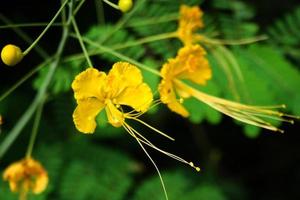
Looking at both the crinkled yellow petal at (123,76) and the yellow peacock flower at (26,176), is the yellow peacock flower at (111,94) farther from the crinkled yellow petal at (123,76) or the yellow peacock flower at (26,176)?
the yellow peacock flower at (26,176)

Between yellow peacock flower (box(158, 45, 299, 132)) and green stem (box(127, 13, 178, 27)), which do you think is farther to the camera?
green stem (box(127, 13, 178, 27))

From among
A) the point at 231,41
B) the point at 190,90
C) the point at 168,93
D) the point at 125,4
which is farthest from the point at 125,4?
the point at 231,41

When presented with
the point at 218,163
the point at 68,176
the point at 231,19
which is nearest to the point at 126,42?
the point at 231,19

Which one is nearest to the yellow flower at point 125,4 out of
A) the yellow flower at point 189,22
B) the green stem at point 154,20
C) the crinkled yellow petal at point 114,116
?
the crinkled yellow petal at point 114,116

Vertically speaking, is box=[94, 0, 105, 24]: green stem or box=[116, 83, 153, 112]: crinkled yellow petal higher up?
box=[94, 0, 105, 24]: green stem

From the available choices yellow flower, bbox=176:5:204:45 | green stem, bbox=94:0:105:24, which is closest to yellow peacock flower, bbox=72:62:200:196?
yellow flower, bbox=176:5:204:45

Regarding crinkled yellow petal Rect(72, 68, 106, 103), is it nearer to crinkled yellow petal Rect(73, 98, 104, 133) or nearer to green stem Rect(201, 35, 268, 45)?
crinkled yellow petal Rect(73, 98, 104, 133)

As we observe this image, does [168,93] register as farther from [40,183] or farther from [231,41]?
[231,41]

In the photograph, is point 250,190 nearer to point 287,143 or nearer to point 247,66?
point 287,143
